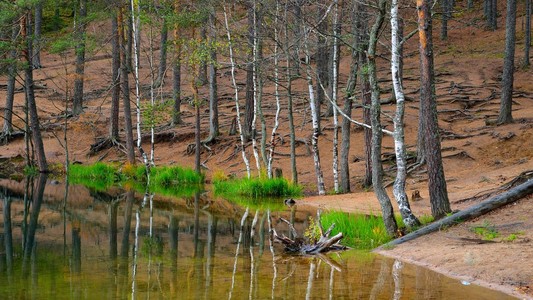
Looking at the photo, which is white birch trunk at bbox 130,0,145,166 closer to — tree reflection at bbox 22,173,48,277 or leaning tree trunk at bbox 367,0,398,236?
tree reflection at bbox 22,173,48,277

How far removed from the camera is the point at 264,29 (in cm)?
2320

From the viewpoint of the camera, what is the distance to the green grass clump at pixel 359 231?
1310 centimetres

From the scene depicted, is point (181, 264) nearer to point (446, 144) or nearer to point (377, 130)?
point (377, 130)

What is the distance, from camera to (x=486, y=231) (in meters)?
11.9

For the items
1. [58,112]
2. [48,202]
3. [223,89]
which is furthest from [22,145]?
[48,202]

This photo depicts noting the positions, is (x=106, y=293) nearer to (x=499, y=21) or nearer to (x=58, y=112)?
(x=58, y=112)

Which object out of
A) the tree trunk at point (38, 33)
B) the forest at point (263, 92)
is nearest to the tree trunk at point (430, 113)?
the forest at point (263, 92)

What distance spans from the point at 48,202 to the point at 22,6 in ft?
31.4

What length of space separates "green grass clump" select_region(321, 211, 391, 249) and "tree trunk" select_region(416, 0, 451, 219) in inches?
44.8

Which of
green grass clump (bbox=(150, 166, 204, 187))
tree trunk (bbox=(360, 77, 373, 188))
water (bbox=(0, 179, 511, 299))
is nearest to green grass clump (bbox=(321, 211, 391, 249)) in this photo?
water (bbox=(0, 179, 511, 299))

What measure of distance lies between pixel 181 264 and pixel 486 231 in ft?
16.8

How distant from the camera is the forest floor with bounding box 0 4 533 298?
10965mm

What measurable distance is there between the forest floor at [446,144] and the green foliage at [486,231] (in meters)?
0.05

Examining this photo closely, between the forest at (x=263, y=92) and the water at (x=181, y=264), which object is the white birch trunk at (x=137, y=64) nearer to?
the forest at (x=263, y=92)
